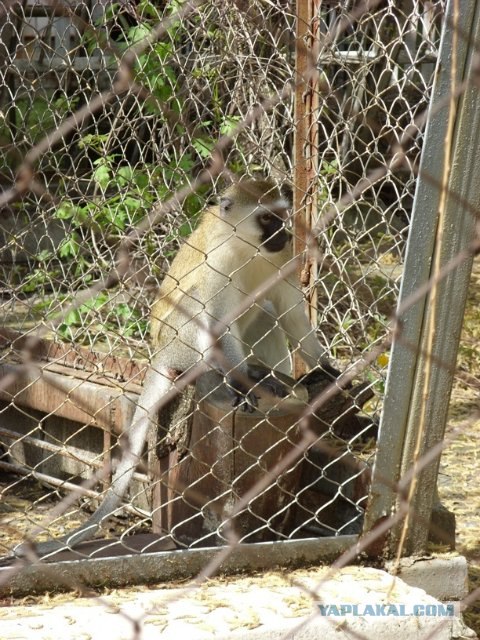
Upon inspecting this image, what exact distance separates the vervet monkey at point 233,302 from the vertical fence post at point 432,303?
0.99 metres

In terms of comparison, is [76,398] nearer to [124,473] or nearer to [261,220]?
[124,473]

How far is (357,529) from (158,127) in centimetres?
335

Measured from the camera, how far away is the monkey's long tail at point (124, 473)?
10.5 feet

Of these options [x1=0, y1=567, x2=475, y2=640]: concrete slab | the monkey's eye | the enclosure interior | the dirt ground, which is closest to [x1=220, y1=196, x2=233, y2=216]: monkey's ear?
the monkey's eye

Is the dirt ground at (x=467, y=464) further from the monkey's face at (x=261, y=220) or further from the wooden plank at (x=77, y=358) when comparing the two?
the wooden plank at (x=77, y=358)

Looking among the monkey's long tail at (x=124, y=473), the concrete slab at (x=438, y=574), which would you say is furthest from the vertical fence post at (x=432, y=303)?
the monkey's long tail at (x=124, y=473)

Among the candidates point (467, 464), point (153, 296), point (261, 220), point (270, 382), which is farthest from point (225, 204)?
point (467, 464)

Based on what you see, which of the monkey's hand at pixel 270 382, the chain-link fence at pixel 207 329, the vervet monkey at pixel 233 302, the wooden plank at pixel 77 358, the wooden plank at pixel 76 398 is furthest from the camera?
the wooden plank at pixel 77 358

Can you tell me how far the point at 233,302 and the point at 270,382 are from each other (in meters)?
0.62

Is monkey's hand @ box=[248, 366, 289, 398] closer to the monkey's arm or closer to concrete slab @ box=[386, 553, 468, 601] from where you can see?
the monkey's arm

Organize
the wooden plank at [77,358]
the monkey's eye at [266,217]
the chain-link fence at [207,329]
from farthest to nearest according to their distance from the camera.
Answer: the wooden plank at [77,358] < the monkey's eye at [266,217] < the chain-link fence at [207,329]

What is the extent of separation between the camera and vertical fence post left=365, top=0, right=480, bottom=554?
8.98 feet

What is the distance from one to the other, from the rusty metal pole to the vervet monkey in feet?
0.27

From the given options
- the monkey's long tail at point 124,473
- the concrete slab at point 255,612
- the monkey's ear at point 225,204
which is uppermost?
the monkey's ear at point 225,204
